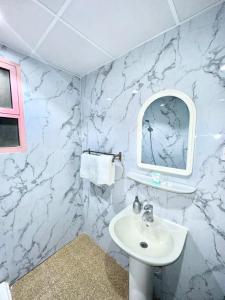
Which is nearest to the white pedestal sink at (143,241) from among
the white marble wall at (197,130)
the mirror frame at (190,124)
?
the white marble wall at (197,130)

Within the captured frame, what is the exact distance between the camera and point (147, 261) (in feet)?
2.63

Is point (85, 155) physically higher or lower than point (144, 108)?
lower

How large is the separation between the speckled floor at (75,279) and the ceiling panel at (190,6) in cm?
226

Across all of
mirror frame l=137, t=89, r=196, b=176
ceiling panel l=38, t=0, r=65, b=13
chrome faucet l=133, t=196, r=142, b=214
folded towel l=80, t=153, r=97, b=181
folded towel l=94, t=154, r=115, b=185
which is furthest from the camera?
folded towel l=80, t=153, r=97, b=181

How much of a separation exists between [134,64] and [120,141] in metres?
0.70

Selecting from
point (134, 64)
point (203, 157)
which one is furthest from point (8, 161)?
point (203, 157)

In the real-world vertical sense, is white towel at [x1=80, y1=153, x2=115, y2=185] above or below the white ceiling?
below

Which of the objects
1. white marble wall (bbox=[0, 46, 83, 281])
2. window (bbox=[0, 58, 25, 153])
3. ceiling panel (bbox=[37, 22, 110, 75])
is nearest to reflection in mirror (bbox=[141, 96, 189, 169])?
ceiling panel (bbox=[37, 22, 110, 75])

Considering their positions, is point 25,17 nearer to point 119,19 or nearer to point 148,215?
point 119,19

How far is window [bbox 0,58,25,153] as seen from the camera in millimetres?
1227

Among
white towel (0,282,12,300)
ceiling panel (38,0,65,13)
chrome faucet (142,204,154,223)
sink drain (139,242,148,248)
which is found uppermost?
ceiling panel (38,0,65,13)

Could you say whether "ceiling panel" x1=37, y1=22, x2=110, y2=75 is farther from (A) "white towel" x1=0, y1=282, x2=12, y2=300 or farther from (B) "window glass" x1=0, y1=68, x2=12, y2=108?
(A) "white towel" x1=0, y1=282, x2=12, y2=300

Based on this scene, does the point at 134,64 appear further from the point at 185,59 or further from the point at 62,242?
the point at 62,242

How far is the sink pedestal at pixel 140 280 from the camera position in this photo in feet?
3.34
